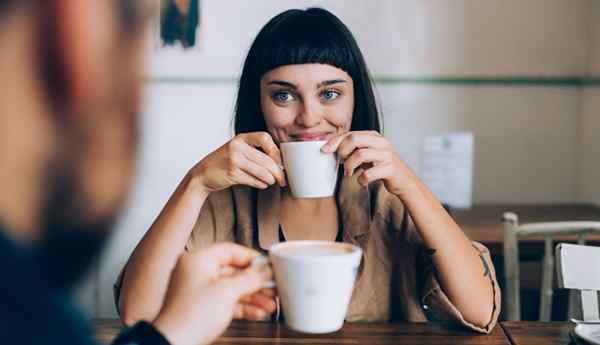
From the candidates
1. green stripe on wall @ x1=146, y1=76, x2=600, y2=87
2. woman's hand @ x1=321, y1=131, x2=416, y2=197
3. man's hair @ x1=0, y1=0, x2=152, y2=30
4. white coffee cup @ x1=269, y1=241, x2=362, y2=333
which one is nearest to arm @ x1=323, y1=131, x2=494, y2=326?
woman's hand @ x1=321, y1=131, x2=416, y2=197

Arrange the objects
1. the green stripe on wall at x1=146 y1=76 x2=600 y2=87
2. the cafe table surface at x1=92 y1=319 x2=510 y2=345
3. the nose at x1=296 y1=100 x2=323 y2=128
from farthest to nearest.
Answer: the green stripe on wall at x1=146 y1=76 x2=600 y2=87 → the nose at x1=296 y1=100 x2=323 y2=128 → the cafe table surface at x1=92 y1=319 x2=510 y2=345

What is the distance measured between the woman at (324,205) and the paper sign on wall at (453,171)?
1.08 metres

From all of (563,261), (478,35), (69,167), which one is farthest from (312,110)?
(478,35)

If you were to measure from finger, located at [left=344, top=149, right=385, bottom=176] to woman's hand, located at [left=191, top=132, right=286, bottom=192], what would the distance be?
0.37ft

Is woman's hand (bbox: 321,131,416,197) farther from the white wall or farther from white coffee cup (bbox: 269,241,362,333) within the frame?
the white wall

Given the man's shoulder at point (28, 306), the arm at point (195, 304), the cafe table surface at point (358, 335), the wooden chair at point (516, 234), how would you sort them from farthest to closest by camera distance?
the wooden chair at point (516, 234) → the cafe table surface at point (358, 335) → the arm at point (195, 304) → the man's shoulder at point (28, 306)

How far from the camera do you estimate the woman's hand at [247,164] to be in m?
1.00

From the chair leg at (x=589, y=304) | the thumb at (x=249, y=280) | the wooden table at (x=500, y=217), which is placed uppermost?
the thumb at (x=249, y=280)

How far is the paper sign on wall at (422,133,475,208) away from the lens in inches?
90.5

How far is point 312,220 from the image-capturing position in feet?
4.14

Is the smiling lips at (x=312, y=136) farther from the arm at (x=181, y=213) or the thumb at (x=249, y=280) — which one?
the thumb at (x=249, y=280)

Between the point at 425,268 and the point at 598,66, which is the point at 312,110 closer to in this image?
the point at 425,268

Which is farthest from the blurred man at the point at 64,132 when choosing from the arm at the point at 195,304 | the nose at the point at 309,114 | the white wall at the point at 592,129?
the white wall at the point at 592,129

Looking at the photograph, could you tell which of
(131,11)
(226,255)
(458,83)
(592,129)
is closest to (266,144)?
(226,255)
